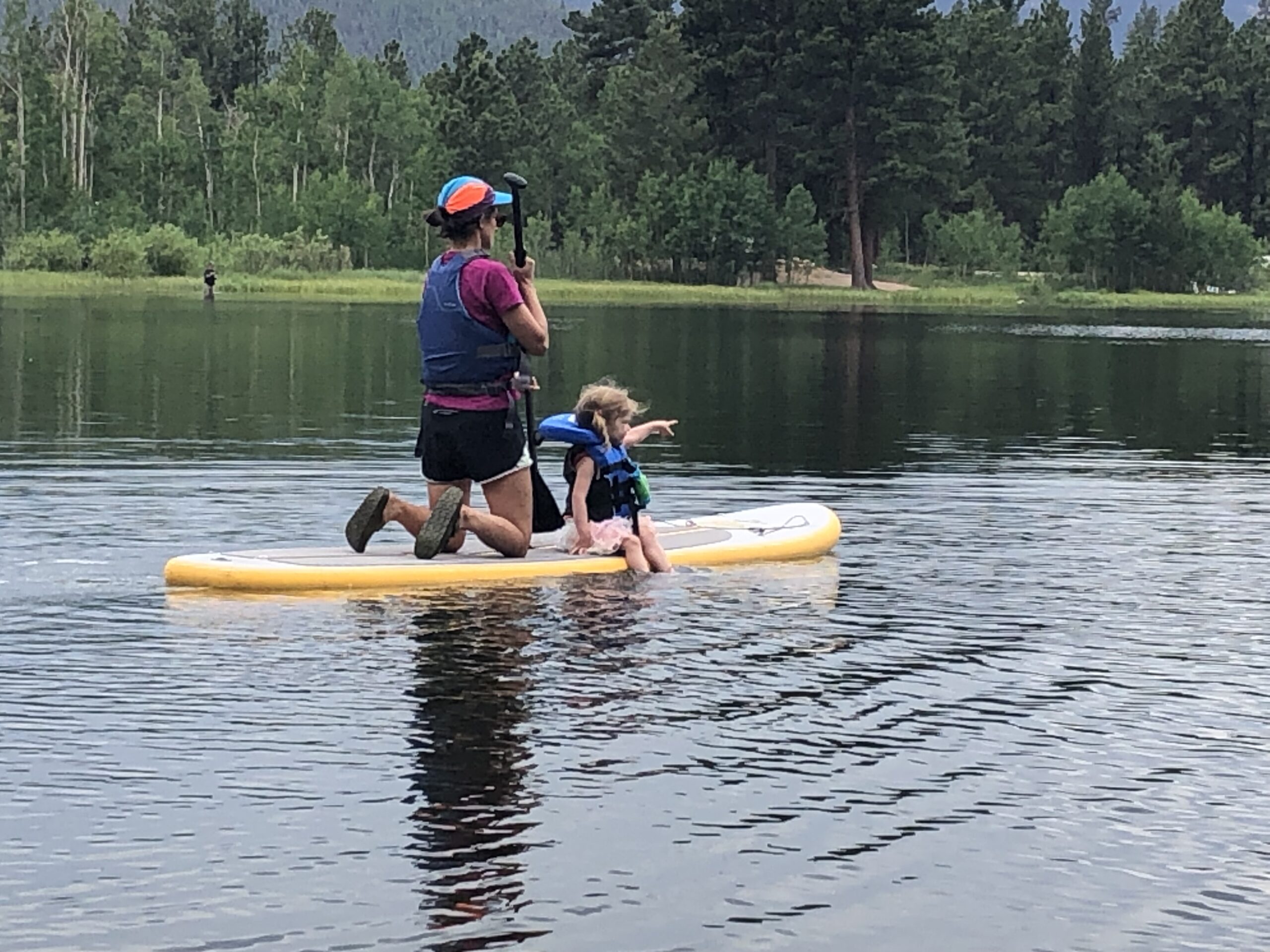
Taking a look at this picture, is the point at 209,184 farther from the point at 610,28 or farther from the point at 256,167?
the point at 610,28

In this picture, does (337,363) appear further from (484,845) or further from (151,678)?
(484,845)

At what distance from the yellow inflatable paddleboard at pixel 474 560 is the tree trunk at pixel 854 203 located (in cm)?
7907

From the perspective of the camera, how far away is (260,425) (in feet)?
71.1

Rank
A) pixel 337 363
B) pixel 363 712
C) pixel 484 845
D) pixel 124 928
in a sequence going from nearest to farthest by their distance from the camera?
1. pixel 124 928
2. pixel 484 845
3. pixel 363 712
4. pixel 337 363

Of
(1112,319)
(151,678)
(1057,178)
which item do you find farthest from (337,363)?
(1057,178)

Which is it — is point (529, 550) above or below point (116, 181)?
below

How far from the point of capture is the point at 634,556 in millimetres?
11898

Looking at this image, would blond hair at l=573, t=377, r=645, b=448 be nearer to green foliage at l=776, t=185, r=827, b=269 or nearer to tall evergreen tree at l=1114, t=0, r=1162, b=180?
green foliage at l=776, t=185, r=827, b=269

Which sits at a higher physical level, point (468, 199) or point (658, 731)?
point (468, 199)

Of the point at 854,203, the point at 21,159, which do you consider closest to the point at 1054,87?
the point at 854,203

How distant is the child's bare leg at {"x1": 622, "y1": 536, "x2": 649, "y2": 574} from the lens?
11.9 metres

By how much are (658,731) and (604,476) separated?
13.1ft

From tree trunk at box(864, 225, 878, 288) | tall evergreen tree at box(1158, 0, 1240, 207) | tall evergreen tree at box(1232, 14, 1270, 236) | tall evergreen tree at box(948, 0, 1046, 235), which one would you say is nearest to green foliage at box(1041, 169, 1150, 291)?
tree trunk at box(864, 225, 878, 288)

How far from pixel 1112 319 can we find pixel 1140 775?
6461cm
